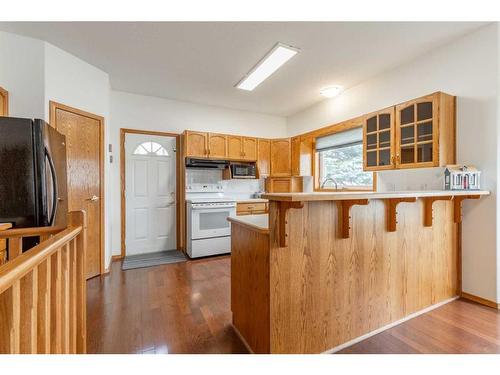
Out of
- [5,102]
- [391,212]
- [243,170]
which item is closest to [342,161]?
[243,170]

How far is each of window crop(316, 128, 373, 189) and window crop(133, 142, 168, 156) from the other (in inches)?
113

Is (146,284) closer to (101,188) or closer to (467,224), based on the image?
(101,188)

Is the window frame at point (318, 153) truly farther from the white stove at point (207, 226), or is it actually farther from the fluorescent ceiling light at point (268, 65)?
the white stove at point (207, 226)

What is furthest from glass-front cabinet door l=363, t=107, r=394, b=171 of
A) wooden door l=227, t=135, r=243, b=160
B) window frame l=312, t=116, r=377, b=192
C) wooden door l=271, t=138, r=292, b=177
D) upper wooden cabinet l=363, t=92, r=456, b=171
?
wooden door l=227, t=135, r=243, b=160

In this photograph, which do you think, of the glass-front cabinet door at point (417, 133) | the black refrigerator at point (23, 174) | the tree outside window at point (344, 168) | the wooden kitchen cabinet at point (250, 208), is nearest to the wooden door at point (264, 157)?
the wooden kitchen cabinet at point (250, 208)

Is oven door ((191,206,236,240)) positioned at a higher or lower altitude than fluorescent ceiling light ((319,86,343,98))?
lower

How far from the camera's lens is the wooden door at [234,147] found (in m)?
4.30

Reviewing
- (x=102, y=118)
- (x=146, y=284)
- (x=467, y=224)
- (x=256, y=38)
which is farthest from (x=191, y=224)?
(x=467, y=224)

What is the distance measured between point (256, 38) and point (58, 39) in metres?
2.02

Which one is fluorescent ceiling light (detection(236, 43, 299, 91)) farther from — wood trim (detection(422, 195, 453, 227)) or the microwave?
wood trim (detection(422, 195, 453, 227))

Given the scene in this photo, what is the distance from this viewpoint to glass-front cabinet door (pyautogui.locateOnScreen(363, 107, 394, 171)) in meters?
2.76

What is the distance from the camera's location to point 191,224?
3756mm

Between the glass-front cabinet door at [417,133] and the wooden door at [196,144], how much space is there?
284cm

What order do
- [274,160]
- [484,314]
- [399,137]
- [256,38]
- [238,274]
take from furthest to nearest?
[274,160]
[399,137]
[256,38]
[484,314]
[238,274]
